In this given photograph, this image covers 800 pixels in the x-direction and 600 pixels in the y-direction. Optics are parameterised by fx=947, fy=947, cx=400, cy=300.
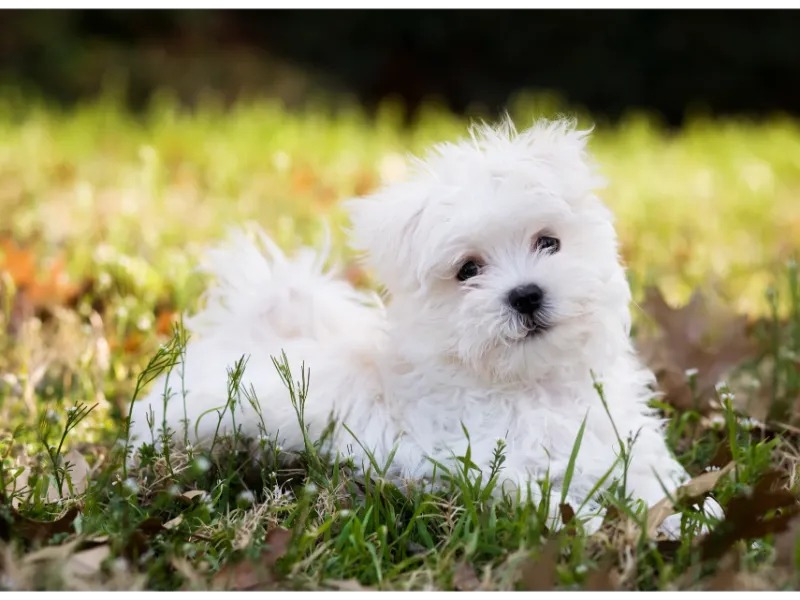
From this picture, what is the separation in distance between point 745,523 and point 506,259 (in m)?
0.98

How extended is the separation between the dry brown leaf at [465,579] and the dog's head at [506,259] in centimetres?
65

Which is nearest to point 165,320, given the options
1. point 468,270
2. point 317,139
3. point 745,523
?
point 468,270

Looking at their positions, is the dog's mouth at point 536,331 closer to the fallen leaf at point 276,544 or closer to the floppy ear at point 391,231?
the floppy ear at point 391,231

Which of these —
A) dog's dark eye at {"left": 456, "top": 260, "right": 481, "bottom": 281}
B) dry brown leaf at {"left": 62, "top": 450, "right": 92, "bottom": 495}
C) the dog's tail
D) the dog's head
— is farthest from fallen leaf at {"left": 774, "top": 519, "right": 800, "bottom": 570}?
dry brown leaf at {"left": 62, "top": 450, "right": 92, "bottom": 495}

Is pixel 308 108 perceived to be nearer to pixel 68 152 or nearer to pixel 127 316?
pixel 68 152

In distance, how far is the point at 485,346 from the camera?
→ 8.84 feet

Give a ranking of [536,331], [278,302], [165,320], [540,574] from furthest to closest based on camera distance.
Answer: [165,320], [278,302], [536,331], [540,574]

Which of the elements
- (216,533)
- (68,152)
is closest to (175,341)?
(216,533)

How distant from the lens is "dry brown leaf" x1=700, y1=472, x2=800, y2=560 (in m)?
2.27

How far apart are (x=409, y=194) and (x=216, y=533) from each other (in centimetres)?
114

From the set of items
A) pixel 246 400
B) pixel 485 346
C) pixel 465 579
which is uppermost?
pixel 485 346

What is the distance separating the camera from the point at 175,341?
2.76 metres

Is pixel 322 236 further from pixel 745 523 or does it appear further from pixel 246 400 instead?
pixel 745 523

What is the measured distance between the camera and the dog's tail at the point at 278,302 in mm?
3145
